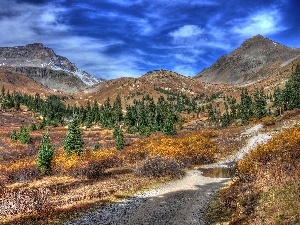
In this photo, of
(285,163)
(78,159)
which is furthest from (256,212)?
(78,159)

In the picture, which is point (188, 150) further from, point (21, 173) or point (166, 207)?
point (166, 207)

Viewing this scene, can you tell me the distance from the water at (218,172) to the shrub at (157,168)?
5.30 metres

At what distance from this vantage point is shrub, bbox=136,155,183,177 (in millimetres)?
39688

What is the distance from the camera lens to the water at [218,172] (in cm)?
4277

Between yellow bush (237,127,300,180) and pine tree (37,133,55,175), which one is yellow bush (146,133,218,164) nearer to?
pine tree (37,133,55,175)

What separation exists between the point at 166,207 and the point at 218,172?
20.2m

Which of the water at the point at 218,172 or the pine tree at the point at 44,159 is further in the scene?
the pine tree at the point at 44,159

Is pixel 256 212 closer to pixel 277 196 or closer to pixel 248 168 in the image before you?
pixel 277 196

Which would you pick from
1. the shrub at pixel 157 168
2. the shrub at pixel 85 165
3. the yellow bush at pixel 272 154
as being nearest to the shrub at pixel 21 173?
the shrub at pixel 85 165

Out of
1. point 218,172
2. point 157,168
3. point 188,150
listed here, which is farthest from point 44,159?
point 218,172

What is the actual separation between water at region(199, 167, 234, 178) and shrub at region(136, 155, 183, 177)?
17.4 feet

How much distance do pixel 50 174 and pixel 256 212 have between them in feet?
111

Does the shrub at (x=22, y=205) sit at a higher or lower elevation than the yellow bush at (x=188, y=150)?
lower

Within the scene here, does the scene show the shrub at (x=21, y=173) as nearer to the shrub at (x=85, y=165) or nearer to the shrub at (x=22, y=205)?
the shrub at (x=85, y=165)
